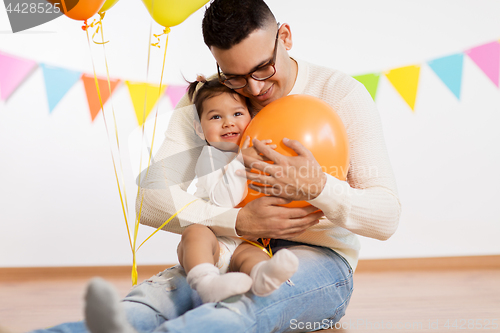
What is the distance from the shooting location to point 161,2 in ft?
5.15

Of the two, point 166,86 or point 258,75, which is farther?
point 166,86

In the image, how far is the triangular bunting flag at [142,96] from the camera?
241 cm

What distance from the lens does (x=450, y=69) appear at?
249cm

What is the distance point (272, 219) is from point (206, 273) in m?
0.25

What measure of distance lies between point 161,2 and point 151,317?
110 centimetres

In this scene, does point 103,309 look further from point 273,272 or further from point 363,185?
point 363,185

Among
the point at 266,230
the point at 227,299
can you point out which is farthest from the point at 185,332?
the point at 266,230

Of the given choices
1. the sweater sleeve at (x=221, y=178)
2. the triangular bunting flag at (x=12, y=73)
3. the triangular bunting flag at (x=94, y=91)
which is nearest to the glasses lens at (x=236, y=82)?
the sweater sleeve at (x=221, y=178)

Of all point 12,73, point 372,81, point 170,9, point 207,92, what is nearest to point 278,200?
point 207,92

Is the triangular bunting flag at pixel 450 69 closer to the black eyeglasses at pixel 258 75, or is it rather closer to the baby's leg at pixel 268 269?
the black eyeglasses at pixel 258 75

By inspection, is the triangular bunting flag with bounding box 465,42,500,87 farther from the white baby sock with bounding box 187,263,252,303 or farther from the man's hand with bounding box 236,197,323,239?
the white baby sock with bounding box 187,263,252,303

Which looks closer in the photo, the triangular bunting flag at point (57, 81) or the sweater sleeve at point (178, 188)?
the sweater sleeve at point (178, 188)

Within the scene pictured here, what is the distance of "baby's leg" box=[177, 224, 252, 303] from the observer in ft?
3.21

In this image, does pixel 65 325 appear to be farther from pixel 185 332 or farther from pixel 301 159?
pixel 301 159
